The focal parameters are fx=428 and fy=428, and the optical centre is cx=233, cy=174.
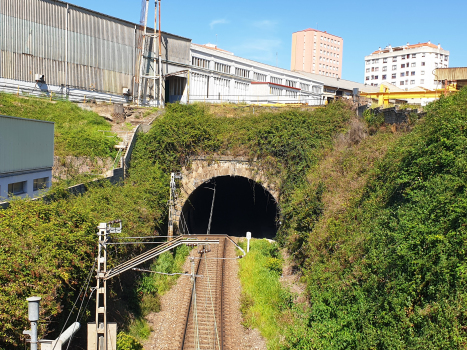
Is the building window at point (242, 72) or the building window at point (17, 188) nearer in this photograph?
the building window at point (17, 188)

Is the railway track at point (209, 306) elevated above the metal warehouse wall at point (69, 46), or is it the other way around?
the metal warehouse wall at point (69, 46)

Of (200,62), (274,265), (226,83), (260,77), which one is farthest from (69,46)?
(274,265)

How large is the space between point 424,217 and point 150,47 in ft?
76.7

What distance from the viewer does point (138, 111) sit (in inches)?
990

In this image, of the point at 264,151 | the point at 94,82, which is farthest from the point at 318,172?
the point at 94,82

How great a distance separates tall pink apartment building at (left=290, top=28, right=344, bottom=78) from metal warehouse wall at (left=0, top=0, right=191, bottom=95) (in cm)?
5277

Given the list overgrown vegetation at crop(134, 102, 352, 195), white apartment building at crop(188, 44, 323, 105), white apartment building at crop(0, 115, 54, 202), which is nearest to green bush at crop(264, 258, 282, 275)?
overgrown vegetation at crop(134, 102, 352, 195)

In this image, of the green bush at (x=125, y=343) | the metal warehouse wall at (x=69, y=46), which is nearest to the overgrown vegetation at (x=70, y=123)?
the metal warehouse wall at (x=69, y=46)

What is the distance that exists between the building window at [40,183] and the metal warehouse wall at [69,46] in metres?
10.9

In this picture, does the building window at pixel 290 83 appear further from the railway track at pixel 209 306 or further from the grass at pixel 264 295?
the grass at pixel 264 295

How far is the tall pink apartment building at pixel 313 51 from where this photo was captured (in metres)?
77.3

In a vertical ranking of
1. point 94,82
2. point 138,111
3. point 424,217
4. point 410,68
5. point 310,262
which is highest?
point 410,68

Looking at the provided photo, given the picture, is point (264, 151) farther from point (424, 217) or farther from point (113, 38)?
point (113, 38)

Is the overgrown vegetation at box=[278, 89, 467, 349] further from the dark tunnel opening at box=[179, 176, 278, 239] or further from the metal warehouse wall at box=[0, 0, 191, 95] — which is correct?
the metal warehouse wall at box=[0, 0, 191, 95]
